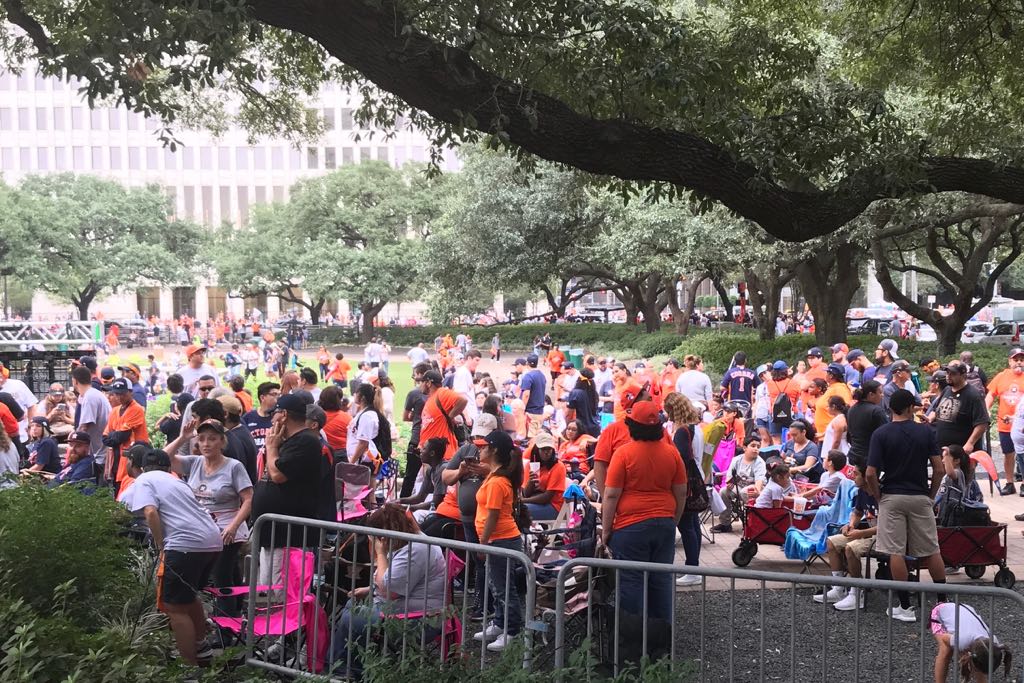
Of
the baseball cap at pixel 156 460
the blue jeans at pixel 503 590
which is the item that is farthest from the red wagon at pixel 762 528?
the baseball cap at pixel 156 460

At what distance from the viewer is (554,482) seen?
9.34m

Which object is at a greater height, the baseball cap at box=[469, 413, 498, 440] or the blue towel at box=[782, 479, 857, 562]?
the baseball cap at box=[469, 413, 498, 440]

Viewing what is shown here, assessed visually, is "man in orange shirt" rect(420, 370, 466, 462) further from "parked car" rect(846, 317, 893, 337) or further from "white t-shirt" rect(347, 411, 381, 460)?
"parked car" rect(846, 317, 893, 337)

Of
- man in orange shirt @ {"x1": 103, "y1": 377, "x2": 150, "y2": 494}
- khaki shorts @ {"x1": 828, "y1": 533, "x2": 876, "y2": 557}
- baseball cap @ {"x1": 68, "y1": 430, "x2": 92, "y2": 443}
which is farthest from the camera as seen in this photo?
man in orange shirt @ {"x1": 103, "y1": 377, "x2": 150, "y2": 494}

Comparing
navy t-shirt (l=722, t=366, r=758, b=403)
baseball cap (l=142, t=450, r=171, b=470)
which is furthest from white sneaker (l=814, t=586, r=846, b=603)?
navy t-shirt (l=722, t=366, r=758, b=403)

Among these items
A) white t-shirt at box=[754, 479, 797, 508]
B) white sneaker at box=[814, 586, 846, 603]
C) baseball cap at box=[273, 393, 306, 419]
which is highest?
baseball cap at box=[273, 393, 306, 419]

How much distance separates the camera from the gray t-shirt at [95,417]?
449 inches

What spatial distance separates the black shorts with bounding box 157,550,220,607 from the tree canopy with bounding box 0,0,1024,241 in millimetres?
3221

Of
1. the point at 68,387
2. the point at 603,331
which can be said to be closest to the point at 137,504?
the point at 68,387

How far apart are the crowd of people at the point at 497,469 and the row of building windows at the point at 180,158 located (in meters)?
73.8

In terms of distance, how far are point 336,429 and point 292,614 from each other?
4796 mm

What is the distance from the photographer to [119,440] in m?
10.6

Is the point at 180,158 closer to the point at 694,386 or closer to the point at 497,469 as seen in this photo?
the point at 694,386

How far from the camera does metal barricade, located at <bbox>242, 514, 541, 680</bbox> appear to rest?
555 centimetres
